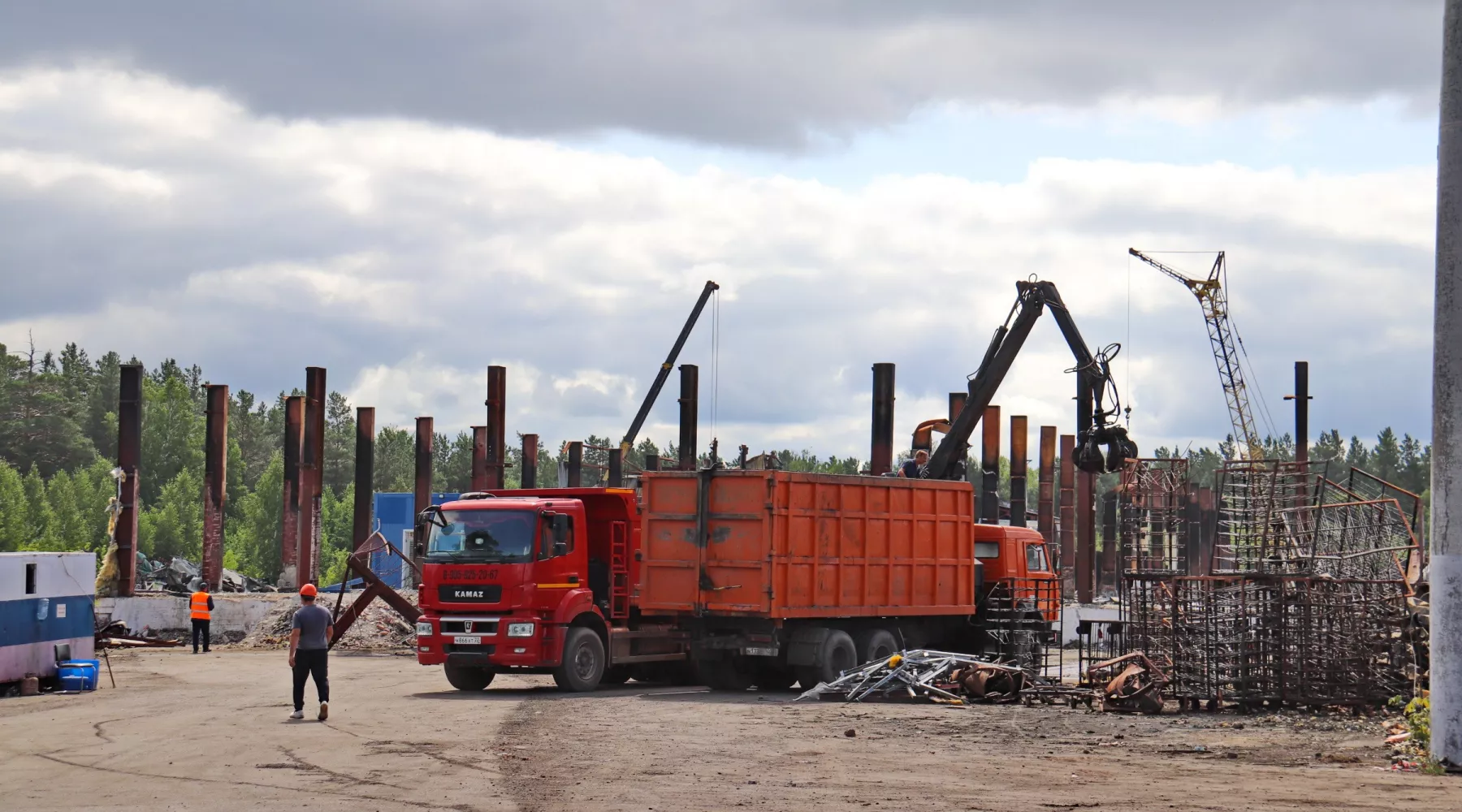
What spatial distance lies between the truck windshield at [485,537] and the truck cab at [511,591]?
11 millimetres

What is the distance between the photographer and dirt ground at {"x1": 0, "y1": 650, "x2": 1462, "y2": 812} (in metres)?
11.6

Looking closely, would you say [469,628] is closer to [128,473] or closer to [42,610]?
[42,610]

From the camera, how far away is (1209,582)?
62.8ft

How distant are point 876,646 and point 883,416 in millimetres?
18437

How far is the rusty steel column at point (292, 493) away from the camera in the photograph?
46.1 m

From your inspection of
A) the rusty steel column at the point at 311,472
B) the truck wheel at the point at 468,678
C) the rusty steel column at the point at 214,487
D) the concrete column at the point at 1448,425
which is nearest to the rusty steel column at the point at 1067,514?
the rusty steel column at the point at 311,472

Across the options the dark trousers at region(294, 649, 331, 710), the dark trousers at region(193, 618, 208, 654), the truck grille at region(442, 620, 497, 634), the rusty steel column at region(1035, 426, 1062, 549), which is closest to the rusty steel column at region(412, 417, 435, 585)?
the dark trousers at region(193, 618, 208, 654)

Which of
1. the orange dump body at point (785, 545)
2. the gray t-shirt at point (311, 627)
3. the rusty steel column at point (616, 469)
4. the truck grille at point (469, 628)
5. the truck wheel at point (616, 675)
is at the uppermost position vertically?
the rusty steel column at point (616, 469)

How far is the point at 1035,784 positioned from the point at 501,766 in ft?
14.5

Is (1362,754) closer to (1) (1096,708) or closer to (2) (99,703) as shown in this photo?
(1) (1096,708)

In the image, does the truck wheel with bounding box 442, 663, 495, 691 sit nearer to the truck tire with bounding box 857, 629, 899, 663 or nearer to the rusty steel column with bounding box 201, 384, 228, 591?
the truck tire with bounding box 857, 629, 899, 663

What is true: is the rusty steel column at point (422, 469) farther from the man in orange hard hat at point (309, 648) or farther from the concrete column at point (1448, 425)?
the concrete column at point (1448, 425)

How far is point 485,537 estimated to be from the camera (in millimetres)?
21938

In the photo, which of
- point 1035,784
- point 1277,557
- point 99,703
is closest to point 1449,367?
point 1035,784
